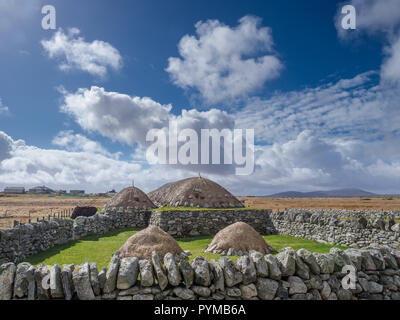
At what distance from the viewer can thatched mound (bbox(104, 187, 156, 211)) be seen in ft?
88.7

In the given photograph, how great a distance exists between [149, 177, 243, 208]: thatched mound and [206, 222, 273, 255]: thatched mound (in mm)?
11646

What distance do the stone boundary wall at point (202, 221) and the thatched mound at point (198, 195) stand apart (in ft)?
7.72

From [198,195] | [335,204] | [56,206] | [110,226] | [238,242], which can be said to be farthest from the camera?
[335,204]

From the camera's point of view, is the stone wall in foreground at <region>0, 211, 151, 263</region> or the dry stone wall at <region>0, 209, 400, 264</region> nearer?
the stone wall in foreground at <region>0, 211, 151, 263</region>

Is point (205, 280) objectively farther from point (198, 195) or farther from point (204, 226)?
point (198, 195)

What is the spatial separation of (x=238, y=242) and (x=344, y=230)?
7093mm

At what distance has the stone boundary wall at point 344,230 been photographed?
12992mm

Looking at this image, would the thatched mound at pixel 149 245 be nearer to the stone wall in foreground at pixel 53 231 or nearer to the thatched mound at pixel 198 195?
the stone wall in foreground at pixel 53 231

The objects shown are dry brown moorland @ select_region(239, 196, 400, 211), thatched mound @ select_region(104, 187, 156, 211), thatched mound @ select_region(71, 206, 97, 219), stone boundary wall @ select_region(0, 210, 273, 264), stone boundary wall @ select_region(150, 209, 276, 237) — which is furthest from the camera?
dry brown moorland @ select_region(239, 196, 400, 211)

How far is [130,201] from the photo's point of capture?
90.6 ft

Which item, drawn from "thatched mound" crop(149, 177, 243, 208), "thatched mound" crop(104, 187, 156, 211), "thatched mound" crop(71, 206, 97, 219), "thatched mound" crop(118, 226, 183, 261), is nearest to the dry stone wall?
"thatched mound" crop(104, 187, 156, 211)

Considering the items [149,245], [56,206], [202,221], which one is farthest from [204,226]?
[56,206]

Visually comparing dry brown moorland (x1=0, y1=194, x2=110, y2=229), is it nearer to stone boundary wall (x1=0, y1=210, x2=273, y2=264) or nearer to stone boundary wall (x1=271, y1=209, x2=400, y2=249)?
stone boundary wall (x1=0, y1=210, x2=273, y2=264)

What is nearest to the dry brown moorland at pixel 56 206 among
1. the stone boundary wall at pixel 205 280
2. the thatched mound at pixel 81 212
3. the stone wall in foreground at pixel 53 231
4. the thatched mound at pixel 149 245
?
the thatched mound at pixel 81 212
